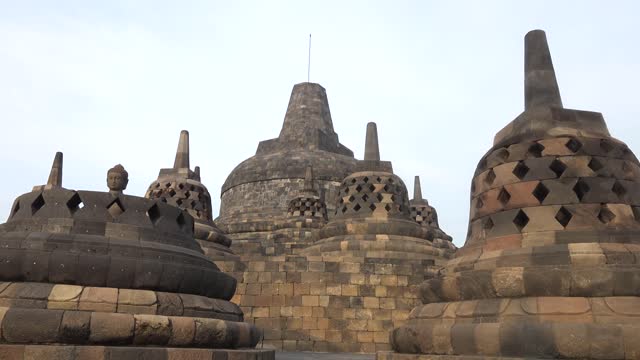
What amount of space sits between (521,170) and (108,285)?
14.8 ft

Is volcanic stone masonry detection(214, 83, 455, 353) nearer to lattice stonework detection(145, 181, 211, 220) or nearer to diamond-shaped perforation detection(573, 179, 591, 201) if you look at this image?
lattice stonework detection(145, 181, 211, 220)

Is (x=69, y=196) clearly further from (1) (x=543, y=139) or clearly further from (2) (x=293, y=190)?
(2) (x=293, y=190)

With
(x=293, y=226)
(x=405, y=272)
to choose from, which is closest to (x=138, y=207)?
(x=405, y=272)

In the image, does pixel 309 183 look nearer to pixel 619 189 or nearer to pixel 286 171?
pixel 286 171

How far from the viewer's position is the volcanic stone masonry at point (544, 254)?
4363 millimetres

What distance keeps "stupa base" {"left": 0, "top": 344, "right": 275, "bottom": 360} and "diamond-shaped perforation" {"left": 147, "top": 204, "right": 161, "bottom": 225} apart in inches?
64.5

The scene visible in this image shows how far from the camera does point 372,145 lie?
58.7 ft

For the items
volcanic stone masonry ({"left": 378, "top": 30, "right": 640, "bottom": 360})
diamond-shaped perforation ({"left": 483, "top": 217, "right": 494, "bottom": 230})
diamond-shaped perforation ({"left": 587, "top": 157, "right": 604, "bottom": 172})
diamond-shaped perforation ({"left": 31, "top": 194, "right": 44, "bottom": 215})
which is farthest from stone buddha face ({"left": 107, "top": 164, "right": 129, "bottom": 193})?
diamond-shaped perforation ({"left": 587, "top": 157, "right": 604, "bottom": 172})

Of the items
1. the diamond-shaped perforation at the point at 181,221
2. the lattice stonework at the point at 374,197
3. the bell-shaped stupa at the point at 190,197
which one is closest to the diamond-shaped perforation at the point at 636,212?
→ the diamond-shaped perforation at the point at 181,221

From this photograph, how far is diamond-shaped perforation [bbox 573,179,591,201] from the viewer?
5.35 m

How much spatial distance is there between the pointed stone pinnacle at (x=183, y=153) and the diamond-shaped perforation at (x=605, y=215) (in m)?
14.5

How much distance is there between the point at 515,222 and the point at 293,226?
16762 millimetres

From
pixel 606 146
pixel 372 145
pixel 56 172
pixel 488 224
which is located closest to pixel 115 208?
pixel 488 224

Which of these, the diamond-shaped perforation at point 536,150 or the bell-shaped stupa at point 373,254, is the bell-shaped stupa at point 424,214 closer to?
the bell-shaped stupa at point 373,254
